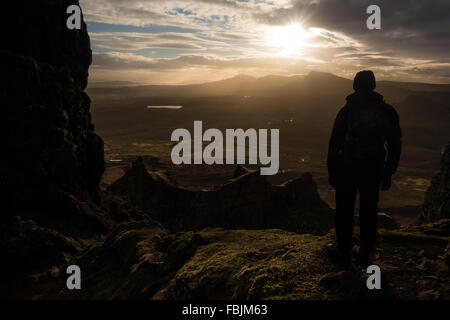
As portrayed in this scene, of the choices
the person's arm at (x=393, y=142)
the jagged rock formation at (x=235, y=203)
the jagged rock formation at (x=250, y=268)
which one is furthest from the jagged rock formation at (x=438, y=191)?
the person's arm at (x=393, y=142)

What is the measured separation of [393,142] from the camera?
180 inches

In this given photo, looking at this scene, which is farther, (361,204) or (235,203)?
(235,203)

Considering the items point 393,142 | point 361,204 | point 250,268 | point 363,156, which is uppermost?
point 393,142

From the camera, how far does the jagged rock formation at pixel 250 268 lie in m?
4.16

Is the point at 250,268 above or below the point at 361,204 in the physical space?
below

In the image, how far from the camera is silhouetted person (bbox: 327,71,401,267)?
4.41m

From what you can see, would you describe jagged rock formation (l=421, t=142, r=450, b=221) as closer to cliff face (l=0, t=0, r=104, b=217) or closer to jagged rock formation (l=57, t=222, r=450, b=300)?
A: jagged rock formation (l=57, t=222, r=450, b=300)

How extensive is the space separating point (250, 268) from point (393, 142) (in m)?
2.86

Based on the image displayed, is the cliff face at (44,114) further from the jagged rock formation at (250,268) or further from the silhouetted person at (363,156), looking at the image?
the silhouetted person at (363,156)

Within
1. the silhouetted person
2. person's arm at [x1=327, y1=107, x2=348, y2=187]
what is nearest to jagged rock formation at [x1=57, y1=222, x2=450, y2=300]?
the silhouetted person

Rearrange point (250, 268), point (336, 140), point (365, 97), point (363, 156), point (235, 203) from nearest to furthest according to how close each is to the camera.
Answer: point (363, 156)
point (365, 97)
point (336, 140)
point (250, 268)
point (235, 203)

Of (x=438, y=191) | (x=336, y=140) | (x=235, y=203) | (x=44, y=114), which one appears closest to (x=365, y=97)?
(x=336, y=140)

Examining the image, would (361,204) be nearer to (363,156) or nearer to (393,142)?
(363,156)

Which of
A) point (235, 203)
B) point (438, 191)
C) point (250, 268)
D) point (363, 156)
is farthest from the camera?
point (235, 203)
